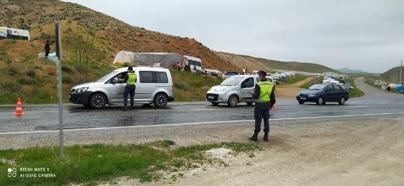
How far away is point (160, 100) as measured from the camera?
2206 cm

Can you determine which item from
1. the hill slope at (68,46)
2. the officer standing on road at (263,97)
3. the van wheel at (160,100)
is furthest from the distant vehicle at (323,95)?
the officer standing on road at (263,97)

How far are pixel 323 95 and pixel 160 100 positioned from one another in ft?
43.4

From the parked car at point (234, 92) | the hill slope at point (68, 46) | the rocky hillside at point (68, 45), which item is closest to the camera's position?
the parked car at point (234, 92)

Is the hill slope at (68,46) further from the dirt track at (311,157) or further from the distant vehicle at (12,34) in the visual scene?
the dirt track at (311,157)

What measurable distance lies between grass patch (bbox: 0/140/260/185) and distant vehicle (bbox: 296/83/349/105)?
67.5ft

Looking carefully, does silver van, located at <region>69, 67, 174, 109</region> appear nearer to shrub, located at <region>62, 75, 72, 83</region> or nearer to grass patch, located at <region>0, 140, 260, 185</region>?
grass patch, located at <region>0, 140, 260, 185</region>

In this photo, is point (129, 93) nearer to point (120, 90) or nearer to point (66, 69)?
point (120, 90)

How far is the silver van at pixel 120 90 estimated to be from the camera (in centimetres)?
1997

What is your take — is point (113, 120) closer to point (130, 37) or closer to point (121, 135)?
point (121, 135)

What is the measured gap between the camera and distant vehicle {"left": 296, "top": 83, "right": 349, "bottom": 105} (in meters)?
31.0

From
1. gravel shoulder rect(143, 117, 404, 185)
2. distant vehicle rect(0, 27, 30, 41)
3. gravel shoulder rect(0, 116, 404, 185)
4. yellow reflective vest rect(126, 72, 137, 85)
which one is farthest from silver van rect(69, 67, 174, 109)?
distant vehicle rect(0, 27, 30, 41)

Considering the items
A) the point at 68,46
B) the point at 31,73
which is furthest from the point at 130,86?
the point at 68,46

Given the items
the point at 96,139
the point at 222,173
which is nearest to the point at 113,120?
the point at 96,139

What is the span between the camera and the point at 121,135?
12539 mm
